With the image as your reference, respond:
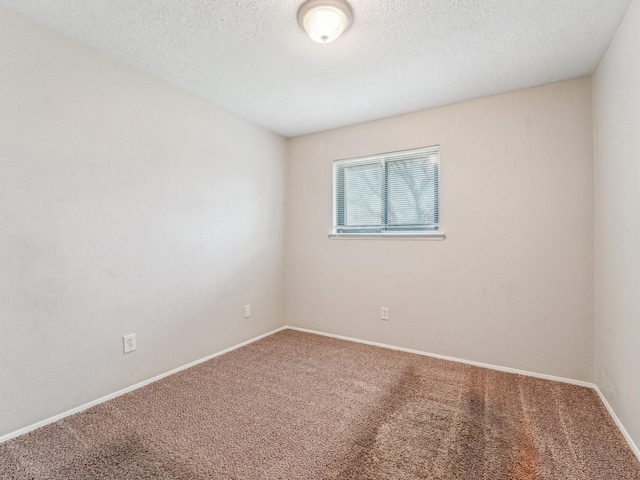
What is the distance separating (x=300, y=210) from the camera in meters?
3.66

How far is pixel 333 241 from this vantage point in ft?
11.2

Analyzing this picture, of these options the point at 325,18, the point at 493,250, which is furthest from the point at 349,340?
the point at 325,18

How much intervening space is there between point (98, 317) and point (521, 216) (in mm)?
3169

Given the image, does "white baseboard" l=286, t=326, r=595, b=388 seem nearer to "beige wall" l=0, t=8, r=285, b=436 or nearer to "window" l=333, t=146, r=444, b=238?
"window" l=333, t=146, r=444, b=238

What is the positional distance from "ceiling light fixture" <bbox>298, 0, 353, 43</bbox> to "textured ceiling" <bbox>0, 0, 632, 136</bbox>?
2.3 inches

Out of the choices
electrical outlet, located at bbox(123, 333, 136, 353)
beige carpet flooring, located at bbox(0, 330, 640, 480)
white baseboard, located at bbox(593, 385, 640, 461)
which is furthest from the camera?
electrical outlet, located at bbox(123, 333, 136, 353)

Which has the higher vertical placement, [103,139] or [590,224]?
[103,139]

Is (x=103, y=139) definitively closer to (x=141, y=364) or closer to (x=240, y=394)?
(x=141, y=364)

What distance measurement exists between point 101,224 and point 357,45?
2021 mm

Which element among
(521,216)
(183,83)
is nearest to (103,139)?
(183,83)

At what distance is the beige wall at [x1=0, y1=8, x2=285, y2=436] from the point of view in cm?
170

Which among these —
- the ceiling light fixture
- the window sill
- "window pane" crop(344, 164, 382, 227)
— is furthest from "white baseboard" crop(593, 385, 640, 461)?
the ceiling light fixture

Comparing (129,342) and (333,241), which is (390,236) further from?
(129,342)

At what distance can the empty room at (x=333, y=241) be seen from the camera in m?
1.64
